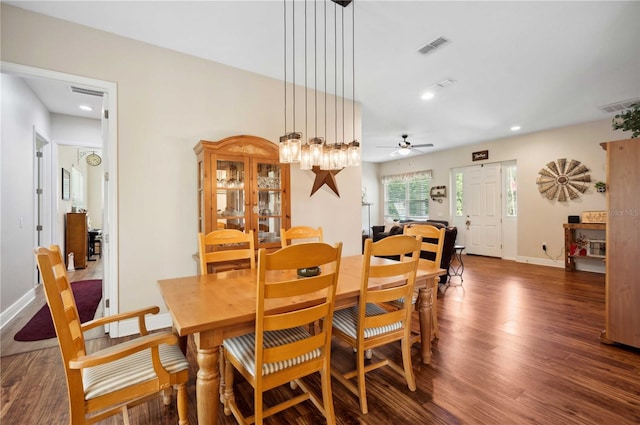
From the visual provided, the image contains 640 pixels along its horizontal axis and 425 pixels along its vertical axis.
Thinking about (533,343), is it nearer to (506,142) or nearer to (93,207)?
(506,142)

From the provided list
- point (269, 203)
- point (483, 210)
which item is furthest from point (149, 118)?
point (483, 210)

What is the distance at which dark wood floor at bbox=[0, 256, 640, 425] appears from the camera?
1.71m

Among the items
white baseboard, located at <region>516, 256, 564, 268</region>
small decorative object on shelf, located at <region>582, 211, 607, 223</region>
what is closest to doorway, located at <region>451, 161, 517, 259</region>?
white baseboard, located at <region>516, 256, 564, 268</region>

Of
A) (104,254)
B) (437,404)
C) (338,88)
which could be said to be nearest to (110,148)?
(104,254)

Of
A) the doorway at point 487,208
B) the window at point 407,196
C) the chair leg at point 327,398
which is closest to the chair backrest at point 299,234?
the chair leg at point 327,398

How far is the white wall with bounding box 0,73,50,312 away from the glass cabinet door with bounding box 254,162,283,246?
262 cm

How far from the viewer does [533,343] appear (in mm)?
2604

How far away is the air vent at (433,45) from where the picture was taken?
2865 mm

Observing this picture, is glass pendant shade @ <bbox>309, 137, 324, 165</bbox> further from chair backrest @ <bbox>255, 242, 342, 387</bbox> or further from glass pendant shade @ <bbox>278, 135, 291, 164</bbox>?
chair backrest @ <bbox>255, 242, 342, 387</bbox>

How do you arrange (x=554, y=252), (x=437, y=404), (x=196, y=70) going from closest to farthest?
(x=437, y=404) < (x=196, y=70) < (x=554, y=252)

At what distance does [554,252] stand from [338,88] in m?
5.60

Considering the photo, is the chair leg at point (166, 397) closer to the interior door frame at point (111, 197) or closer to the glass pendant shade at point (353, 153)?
the interior door frame at point (111, 197)

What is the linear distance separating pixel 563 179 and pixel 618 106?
1.63 metres

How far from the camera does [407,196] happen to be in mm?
9016
